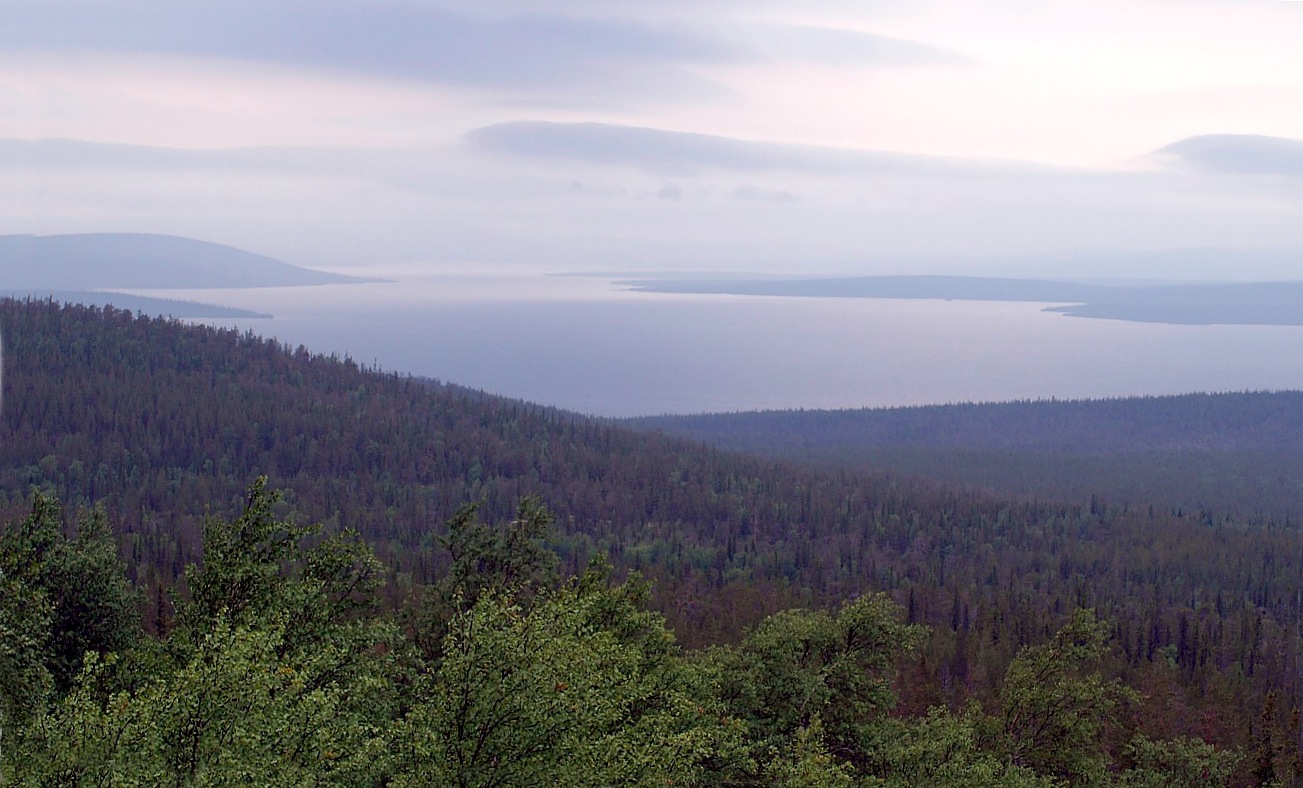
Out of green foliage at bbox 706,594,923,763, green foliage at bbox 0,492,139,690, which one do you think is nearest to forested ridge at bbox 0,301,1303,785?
green foliage at bbox 706,594,923,763

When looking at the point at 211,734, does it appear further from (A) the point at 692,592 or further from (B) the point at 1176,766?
(A) the point at 692,592

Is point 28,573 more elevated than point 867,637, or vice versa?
point 28,573

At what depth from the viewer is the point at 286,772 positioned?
15648 millimetres

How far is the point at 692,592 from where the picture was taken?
345ft

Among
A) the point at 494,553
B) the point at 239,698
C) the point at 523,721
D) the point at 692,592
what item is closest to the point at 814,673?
the point at 494,553

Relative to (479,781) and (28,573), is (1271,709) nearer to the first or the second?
(479,781)

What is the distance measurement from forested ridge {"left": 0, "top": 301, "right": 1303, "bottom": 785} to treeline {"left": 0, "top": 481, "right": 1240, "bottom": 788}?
0.14 metres

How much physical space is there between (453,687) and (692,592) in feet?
286

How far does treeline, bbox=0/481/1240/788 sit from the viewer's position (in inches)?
629

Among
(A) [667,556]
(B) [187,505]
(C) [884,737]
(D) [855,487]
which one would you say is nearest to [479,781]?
(C) [884,737]

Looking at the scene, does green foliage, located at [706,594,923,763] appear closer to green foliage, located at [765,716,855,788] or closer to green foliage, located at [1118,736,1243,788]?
green foliage, located at [765,716,855,788]

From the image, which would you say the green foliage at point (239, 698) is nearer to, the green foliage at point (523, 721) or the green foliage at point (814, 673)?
the green foliage at point (523, 721)

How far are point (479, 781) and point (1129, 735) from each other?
44.3m

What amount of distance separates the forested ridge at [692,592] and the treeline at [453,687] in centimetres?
14
